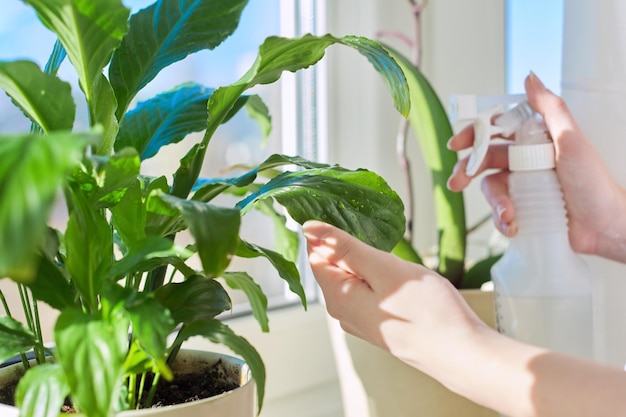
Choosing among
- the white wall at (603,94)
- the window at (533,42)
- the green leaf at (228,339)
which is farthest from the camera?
the window at (533,42)

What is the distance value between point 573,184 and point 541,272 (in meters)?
0.10

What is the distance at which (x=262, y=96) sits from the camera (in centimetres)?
94

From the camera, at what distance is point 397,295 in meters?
0.50

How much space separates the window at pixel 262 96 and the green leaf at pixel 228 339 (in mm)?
365

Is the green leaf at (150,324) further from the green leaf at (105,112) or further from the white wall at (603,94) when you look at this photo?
the white wall at (603,94)

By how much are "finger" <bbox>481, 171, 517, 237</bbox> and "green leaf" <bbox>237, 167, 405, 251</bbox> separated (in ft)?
0.67

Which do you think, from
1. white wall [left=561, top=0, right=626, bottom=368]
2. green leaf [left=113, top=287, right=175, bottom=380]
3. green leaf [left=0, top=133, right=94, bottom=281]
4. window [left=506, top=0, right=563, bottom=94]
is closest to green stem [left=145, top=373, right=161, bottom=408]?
green leaf [left=113, top=287, right=175, bottom=380]

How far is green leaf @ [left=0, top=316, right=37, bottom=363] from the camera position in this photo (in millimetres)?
411

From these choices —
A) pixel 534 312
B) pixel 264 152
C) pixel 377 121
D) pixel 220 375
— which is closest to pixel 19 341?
pixel 220 375

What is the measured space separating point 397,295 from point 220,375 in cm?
15

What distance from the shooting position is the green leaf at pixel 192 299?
46 cm

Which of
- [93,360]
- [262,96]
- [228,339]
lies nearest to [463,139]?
[262,96]

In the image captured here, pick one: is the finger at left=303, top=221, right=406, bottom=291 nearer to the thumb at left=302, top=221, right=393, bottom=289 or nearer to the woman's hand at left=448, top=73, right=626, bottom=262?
the thumb at left=302, top=221, right=393, bottom=289

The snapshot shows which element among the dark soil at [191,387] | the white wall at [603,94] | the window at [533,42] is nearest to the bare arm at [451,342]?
the dark soil at [191,387]
